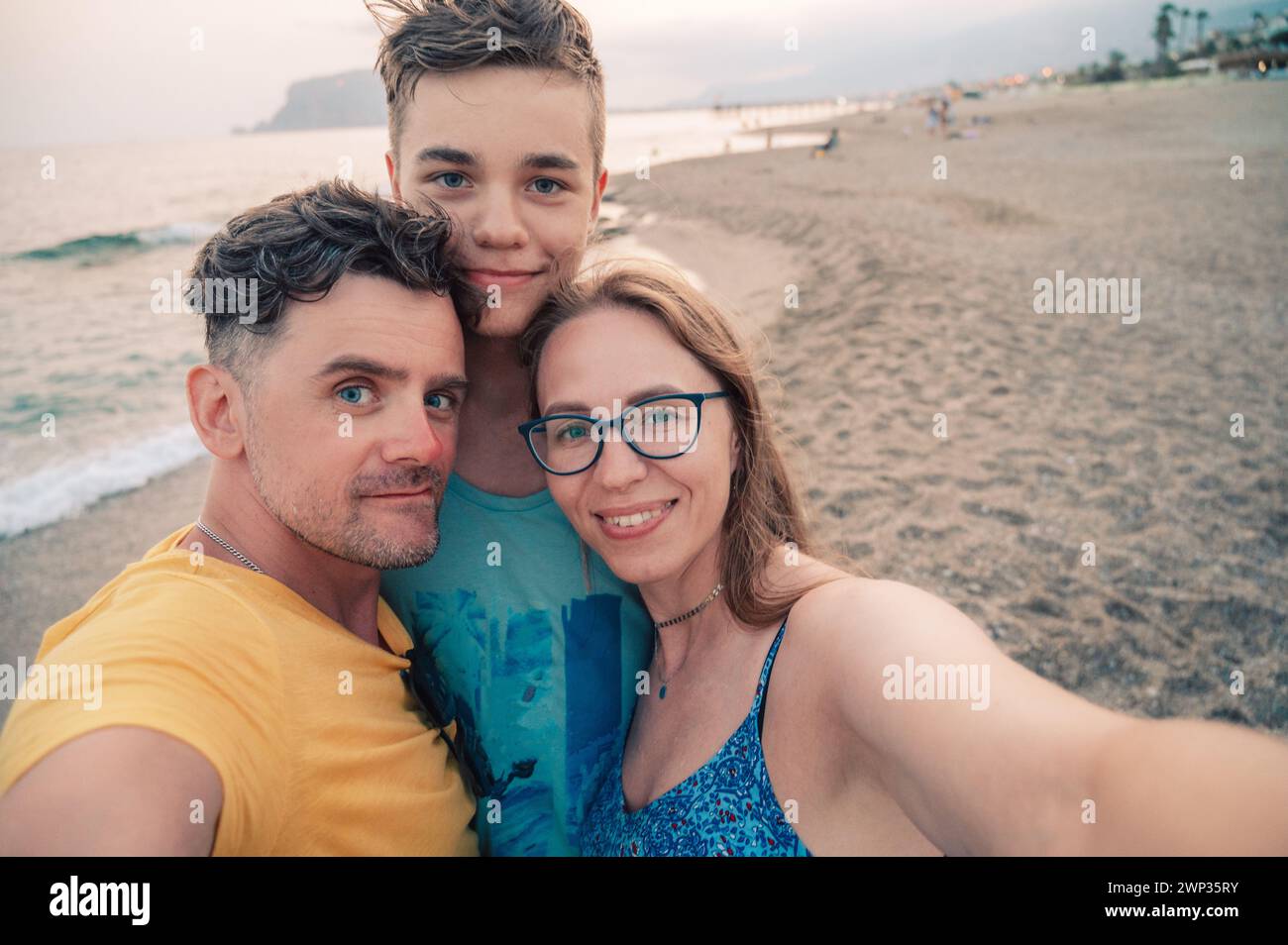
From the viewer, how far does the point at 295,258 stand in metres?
1.98

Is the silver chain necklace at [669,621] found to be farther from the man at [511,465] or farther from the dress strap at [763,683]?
the dress strap at [763,683]

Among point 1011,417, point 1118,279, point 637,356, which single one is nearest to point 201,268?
point 637,356

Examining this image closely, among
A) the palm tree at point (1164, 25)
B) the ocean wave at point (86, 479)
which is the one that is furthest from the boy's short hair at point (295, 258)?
the palm tree at point (1164, 25)

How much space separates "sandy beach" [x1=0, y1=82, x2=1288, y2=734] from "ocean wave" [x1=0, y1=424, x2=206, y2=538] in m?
0.32

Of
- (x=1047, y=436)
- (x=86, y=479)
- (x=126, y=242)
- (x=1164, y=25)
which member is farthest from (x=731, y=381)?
(x=1164, y=25)

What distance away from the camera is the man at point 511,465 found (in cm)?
215

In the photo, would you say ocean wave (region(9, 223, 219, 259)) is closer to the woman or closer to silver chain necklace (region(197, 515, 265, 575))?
silver chain necklace (region(197, 515, 265, 575))

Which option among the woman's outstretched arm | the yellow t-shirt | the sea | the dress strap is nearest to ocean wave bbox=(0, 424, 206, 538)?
the sea

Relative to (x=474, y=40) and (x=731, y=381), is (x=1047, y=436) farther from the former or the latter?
(x=474, y=40)
